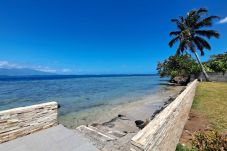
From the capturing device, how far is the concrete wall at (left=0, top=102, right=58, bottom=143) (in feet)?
14.4

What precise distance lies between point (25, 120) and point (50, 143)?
1215mm

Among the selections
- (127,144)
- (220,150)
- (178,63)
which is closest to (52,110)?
(127,144)

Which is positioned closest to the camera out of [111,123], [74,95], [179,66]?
[111,123]

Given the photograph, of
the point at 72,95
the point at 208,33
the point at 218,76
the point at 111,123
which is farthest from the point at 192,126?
the point at 208,33

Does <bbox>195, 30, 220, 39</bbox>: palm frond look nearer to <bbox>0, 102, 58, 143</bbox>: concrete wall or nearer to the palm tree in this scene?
the palm tree

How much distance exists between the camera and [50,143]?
4.29m

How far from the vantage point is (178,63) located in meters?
33.1

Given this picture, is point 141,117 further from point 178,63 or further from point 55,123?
point 178,63

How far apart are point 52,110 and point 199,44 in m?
28.1

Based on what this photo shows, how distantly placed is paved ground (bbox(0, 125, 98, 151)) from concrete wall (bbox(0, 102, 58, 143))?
0.20 m

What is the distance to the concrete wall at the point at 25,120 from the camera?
14.4 feet

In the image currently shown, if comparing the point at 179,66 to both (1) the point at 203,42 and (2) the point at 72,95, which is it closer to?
(1) the point at 203,42

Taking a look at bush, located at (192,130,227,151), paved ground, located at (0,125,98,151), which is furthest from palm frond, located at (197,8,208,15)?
paved ground, located at (0,125,98,151)

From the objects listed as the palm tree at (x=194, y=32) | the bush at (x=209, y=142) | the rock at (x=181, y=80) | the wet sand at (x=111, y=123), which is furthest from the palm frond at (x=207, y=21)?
the bush at (x=209, y=142)
